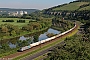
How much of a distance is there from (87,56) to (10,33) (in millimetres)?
66068

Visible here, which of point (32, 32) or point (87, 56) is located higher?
point (87, 56)

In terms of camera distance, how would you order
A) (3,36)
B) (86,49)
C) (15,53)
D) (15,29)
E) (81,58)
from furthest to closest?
1. (15,29)
2. (3,36)
3. (15,53)
4. (86,49)
5. (81,58)

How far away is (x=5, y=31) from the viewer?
102m

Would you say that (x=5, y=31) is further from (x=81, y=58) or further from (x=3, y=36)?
(x=81, y=58)

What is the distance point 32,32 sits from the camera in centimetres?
11650

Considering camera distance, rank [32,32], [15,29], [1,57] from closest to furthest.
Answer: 1. [1,57]
2. [15,29]
3. [32,32]

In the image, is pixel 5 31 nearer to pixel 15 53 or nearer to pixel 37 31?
pixel 37 31

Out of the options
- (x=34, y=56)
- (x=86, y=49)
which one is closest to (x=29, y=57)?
A: (x=34, y=56)

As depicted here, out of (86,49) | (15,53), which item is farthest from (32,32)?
(86,49)

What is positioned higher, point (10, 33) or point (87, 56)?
point (87, 56)

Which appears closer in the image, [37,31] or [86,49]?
[86,49]

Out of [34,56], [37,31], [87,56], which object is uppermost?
[87,56]

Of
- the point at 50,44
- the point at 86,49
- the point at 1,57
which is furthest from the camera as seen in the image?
the point at 50,44

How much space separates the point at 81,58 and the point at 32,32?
257 feet
